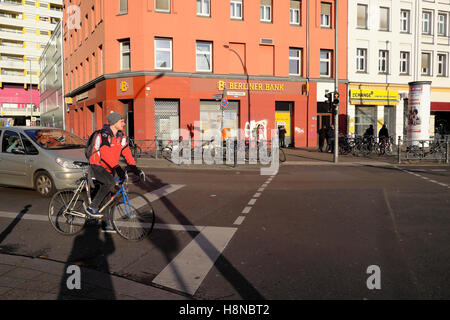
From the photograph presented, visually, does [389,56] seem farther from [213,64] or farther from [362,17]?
[213,64]

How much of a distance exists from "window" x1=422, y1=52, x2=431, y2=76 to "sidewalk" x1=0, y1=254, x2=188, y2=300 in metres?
32.6

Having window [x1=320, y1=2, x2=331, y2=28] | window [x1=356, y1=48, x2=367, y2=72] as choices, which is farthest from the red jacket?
window [x1=356, y1=48, x2=367, y2=72]

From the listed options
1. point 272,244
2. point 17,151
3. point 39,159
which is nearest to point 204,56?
point 17,151

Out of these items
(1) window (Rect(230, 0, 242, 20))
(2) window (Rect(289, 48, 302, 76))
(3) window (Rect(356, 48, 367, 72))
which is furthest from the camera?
(3) window (Rect(356, 48, 367, 72))

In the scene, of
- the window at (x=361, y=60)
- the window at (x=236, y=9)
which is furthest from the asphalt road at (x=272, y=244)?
the window at (x=361, y=60)

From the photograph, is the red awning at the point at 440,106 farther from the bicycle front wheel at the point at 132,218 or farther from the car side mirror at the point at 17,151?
the bicycle front wheel at the point at 132,218

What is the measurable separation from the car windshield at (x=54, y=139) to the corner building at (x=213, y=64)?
14.0 m

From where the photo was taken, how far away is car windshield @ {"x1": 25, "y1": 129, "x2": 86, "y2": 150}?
896 centimetres

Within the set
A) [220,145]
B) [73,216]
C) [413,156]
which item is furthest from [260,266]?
[413,156]

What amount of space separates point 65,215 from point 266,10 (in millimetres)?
23567

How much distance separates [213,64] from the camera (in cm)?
2506

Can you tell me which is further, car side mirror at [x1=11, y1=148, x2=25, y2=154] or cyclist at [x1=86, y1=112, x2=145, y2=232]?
car side mirror at [x1=11, y1=148, x2=25, y2=154]

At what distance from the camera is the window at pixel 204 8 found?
24859mm

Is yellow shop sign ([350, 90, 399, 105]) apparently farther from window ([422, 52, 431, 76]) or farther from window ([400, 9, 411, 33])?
window ([400, 9, 411, 33])
